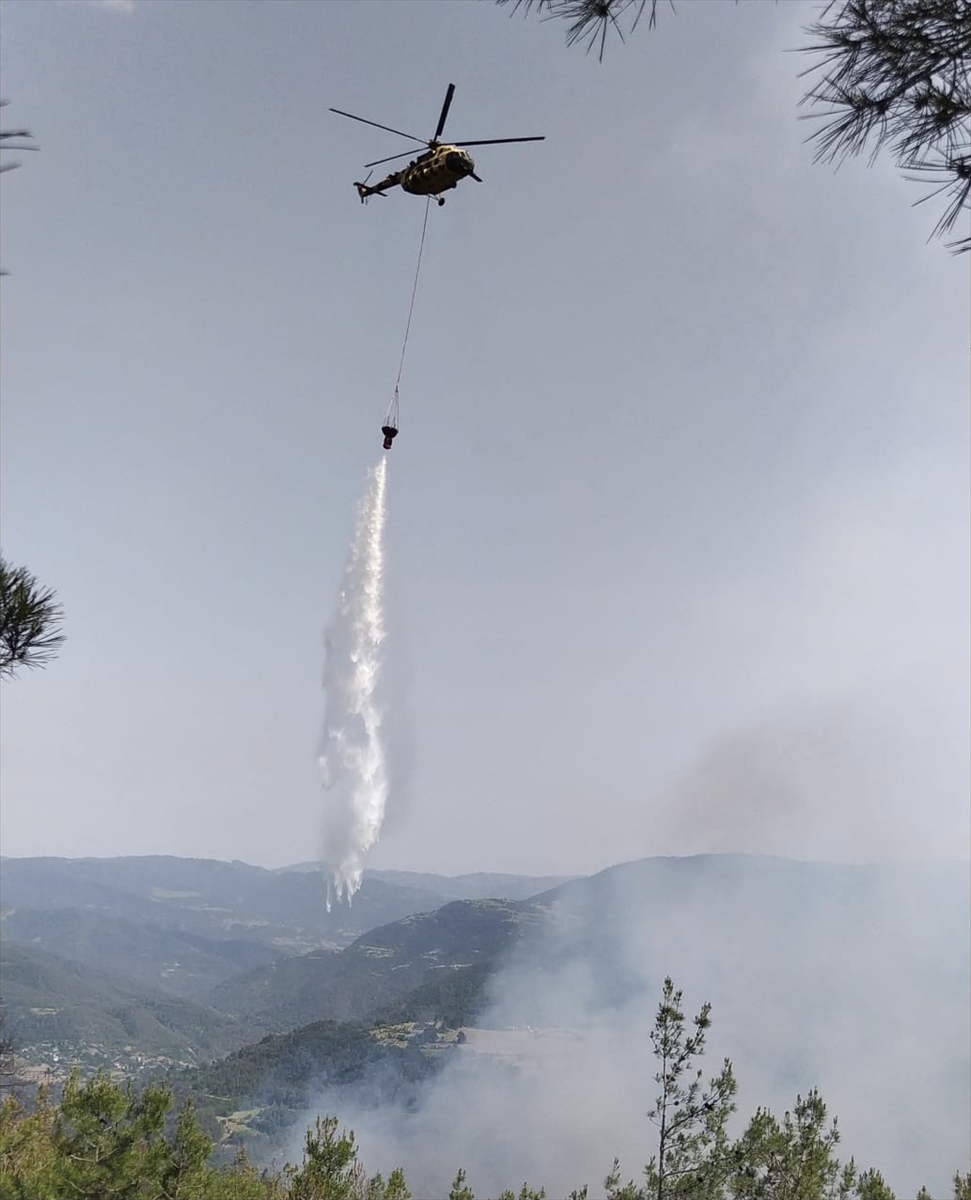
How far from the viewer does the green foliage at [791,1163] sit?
60.6ft

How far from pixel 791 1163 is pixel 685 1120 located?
4058 millimetres

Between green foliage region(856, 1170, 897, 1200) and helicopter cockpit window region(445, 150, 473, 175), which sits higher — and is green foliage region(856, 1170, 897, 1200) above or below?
below

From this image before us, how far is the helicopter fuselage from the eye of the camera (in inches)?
323

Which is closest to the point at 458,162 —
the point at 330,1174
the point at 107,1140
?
the point at 107,1140

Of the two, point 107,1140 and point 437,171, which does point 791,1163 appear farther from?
point 437,171

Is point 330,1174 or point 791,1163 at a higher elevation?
point 791,1163

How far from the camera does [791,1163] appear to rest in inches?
752

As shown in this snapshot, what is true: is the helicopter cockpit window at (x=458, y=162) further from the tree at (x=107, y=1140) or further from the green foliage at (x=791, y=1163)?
the green foliage at (x=791, y=1163)

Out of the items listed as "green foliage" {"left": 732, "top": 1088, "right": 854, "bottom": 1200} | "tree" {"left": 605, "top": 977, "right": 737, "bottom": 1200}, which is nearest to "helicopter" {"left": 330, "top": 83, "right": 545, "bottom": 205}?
"tree" {"left": 605, "top": 977, "right": 737, "bottom": 1200}

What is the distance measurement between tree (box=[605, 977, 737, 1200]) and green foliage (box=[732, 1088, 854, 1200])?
0.88 meters

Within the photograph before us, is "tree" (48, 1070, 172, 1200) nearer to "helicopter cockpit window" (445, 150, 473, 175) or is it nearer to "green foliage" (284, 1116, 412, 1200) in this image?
"green foliage" (284, 1116, 412, 1200)

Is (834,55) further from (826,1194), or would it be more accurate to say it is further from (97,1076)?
(826,1194)

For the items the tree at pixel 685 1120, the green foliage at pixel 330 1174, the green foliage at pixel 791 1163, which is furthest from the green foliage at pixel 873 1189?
the green foliage at pixel 330 1174

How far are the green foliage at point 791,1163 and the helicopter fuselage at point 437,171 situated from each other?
23036mm
